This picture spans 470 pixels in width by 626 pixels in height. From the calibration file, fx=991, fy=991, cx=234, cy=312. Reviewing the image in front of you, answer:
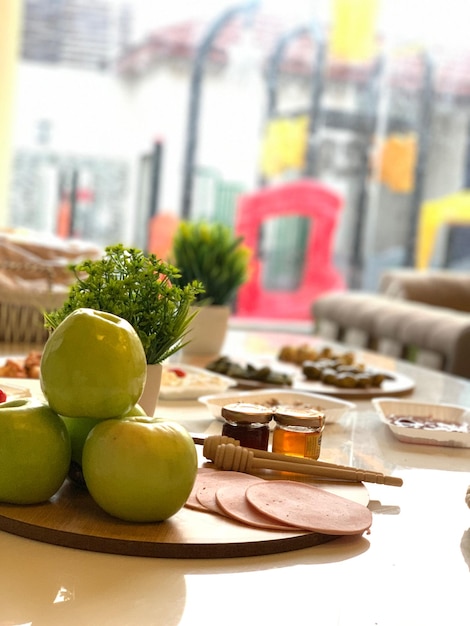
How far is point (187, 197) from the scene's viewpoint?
225 inches

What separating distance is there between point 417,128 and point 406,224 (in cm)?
59

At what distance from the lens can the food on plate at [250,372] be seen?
1.91 metres

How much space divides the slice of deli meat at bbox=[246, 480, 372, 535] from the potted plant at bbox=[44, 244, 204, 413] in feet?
0.75

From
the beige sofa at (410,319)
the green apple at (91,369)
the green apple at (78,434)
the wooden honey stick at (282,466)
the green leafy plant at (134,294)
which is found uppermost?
the green leafy plant at (134,294)

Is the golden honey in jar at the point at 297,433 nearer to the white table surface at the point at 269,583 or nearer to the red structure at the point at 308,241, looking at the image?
the white table surface at the point at 269,583

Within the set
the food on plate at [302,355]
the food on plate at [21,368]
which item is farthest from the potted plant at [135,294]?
the food on plate at [302,355]

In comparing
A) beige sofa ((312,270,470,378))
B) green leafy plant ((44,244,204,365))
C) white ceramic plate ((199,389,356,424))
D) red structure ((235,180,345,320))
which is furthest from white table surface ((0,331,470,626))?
red structure ((235,180,345,320))

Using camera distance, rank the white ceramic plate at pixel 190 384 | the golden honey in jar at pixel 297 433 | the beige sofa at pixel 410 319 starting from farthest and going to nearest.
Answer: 1. the beige sofa at pixel 410 319
2. the white ceramic plate at pixel 190 384
3. the golden honey in jar at pixel 297 433

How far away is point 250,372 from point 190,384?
243 millimetres

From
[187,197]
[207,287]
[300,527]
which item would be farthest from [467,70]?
[300,527]

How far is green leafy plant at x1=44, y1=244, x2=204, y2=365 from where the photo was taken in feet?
3.66

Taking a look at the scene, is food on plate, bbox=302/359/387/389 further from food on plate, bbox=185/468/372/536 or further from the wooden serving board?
the wooden serving board

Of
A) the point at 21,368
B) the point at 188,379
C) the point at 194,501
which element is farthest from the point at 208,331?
the point at 194,501

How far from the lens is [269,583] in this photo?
858 millimetres
